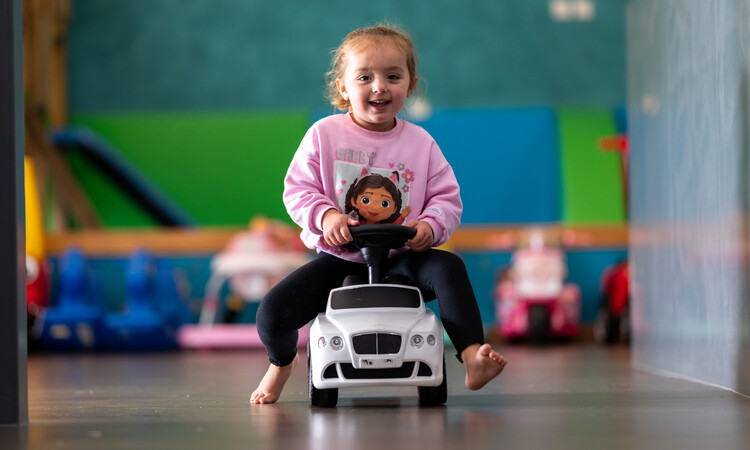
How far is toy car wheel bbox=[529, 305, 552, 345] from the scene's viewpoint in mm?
4090

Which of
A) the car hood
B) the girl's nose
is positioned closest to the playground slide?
the girl's nose

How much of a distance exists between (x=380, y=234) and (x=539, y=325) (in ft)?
8.41

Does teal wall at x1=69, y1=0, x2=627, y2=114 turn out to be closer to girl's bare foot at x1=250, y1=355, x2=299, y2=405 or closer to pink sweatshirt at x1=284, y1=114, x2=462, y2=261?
pink sweatshirt at x1=284, y1=114, x2=462, y2=261

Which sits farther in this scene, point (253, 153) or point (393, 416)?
point (253, 153)

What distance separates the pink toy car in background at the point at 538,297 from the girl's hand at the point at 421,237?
246cm

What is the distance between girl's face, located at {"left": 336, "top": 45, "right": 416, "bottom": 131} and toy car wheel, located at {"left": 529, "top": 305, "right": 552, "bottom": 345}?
244cm

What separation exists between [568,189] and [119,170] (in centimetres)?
228

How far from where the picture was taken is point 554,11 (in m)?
5.25

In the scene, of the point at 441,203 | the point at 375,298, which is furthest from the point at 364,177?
A: the point at 375,298

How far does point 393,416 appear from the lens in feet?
4.86

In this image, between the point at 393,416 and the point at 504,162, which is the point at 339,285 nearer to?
the point at 393,416

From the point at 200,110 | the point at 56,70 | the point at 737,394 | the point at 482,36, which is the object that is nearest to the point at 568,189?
the point at 482,36

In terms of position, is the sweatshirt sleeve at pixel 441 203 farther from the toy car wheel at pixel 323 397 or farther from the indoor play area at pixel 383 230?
the toy car wheel at pixel 323 397

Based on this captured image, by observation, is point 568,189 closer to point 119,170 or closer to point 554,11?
point 554,11
